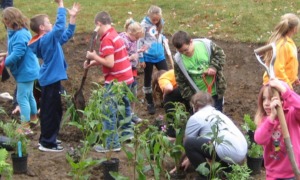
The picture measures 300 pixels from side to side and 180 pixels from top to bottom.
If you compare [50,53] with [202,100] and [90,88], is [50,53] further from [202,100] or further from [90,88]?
[90,88]

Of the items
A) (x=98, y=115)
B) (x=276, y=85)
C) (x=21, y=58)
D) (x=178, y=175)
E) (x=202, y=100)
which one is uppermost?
(x=276, y=85)

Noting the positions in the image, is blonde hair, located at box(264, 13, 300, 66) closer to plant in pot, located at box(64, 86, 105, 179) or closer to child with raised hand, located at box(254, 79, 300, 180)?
child with raised hand, located at box(254, 79, 300, 180)

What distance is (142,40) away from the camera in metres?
8.84

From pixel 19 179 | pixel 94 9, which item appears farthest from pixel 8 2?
pixel 19 179

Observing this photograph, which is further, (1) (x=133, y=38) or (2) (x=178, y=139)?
(1) (x=133, y=38)

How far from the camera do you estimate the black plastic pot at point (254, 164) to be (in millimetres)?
6445

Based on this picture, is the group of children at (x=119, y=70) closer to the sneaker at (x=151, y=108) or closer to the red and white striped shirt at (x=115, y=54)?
the red and white striped shirt at (x=115, y=54)

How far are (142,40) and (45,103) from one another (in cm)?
241

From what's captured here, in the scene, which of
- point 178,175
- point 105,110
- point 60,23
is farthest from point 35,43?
point 178,175

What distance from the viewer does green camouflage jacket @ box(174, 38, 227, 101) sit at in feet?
22.6

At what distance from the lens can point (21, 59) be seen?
748 centimetres

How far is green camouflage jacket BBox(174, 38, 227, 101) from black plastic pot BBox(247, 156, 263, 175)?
91cm

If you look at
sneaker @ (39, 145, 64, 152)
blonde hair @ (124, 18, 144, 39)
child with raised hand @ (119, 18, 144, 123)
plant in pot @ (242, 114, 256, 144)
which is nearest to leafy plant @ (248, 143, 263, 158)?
plant in pot @ (242, 114, 256, 144)

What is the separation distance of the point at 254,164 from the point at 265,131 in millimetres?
1719
